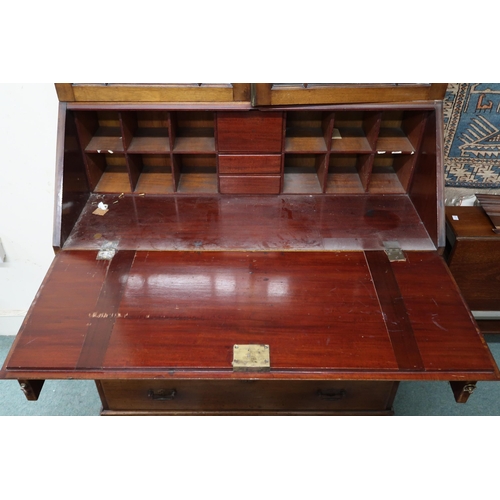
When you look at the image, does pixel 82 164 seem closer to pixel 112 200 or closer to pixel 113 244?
pixel 112 200

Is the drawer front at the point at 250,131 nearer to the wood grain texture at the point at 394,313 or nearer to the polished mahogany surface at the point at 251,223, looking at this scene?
the polished mahogany surface at the point at 251,223

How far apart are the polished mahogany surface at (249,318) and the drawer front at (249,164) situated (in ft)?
1.37

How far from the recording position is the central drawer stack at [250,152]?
5.61 ft

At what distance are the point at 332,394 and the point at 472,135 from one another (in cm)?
133

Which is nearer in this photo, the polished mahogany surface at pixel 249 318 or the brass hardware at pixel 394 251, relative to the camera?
the polished mahogany surface at pixel 249 318

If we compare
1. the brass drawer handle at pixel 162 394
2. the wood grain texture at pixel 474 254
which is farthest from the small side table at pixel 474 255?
the brass drawer handle at pixel 162 394

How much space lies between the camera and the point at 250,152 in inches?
70.3

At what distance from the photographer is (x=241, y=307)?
1.41m

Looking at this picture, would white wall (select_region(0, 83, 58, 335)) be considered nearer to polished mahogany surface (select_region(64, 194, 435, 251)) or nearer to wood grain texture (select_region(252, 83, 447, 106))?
polished mahogany surface (select_region(64, 194, 435, 251))

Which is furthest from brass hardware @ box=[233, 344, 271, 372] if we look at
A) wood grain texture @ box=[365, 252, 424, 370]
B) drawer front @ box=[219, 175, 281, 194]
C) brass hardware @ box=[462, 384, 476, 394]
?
drawer front @ box=[219, 175, 281, 194]

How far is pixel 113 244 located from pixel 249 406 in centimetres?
85

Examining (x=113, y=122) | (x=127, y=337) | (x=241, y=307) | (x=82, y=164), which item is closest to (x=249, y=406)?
(x=241, y=307)

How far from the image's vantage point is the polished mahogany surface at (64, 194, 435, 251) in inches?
65.2

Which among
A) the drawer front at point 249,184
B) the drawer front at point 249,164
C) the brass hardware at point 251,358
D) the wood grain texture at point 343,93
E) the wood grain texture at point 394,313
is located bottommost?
the brass hardware at point 251,358
